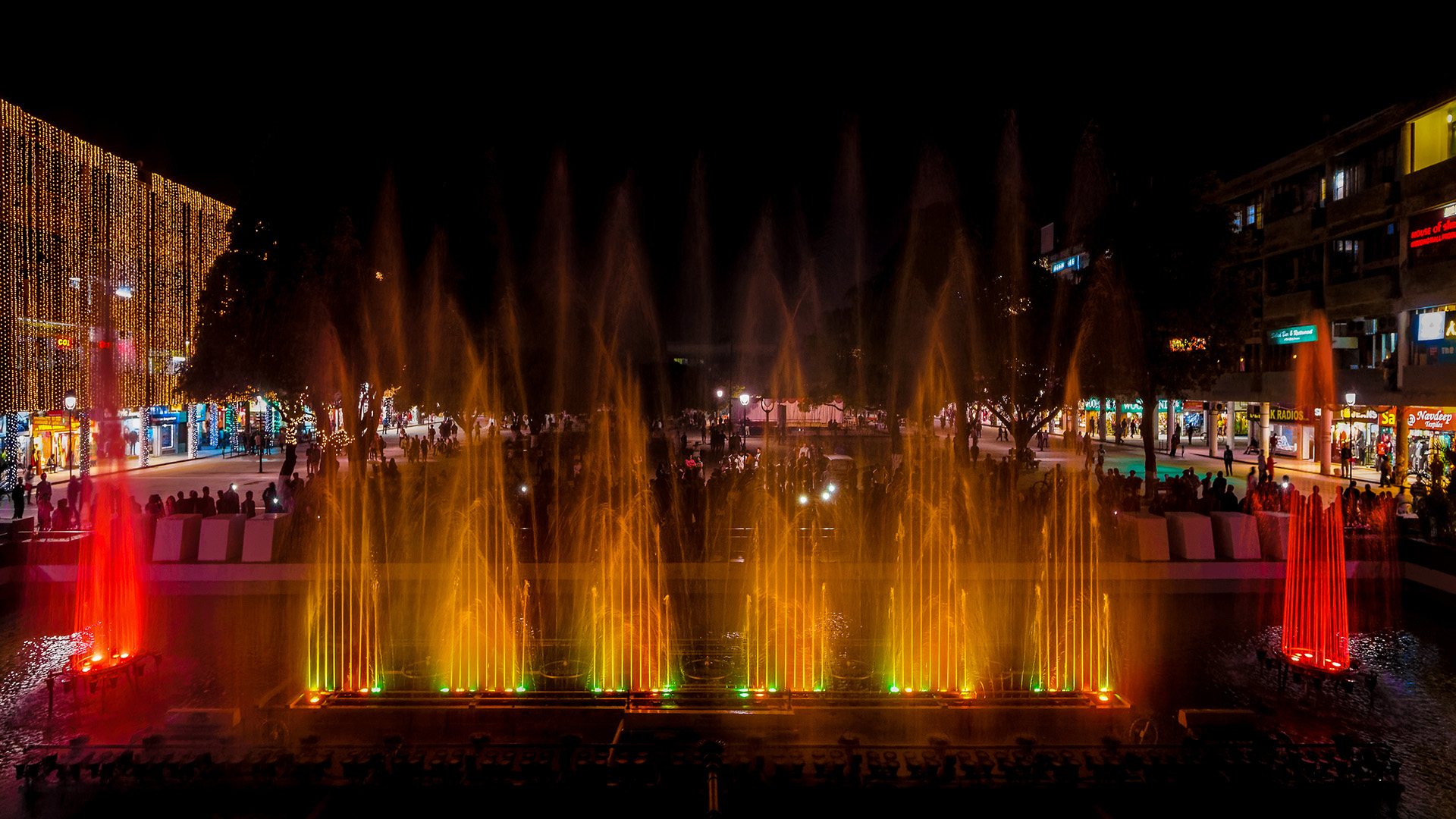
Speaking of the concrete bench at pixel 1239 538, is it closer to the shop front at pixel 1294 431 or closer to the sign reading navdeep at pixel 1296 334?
the shop front at pixel 1294 431

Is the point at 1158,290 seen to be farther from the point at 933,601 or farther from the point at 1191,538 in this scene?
the point at 933,601

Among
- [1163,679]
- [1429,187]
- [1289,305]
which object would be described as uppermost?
[1429,187]

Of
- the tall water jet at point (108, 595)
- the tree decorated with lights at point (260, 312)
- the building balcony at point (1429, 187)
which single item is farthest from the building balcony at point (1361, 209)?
the tall water jet at point (108, 595)

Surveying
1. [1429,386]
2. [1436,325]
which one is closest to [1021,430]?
[1429,386]

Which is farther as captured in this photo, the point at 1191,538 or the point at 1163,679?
the point at 1191,538

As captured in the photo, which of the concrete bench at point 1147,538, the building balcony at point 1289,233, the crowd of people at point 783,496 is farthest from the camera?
the building balcony at point 1289,233

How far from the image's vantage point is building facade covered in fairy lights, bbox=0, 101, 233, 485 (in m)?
29.2

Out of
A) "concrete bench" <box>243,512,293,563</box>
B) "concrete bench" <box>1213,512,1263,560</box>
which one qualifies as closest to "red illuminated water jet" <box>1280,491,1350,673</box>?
"concrete bench" <box>1213,512,1263,560</box>

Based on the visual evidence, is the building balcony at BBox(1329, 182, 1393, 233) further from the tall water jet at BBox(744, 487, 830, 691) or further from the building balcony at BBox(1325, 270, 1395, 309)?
the tall water jet at BBox(744, 487, 830, 691)

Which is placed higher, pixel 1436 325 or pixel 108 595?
pixel 1436 325

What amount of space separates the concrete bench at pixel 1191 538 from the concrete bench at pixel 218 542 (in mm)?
15209

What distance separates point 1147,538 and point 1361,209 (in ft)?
83.1

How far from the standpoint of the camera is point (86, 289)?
32.9 meters

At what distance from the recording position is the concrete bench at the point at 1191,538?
13531mm
